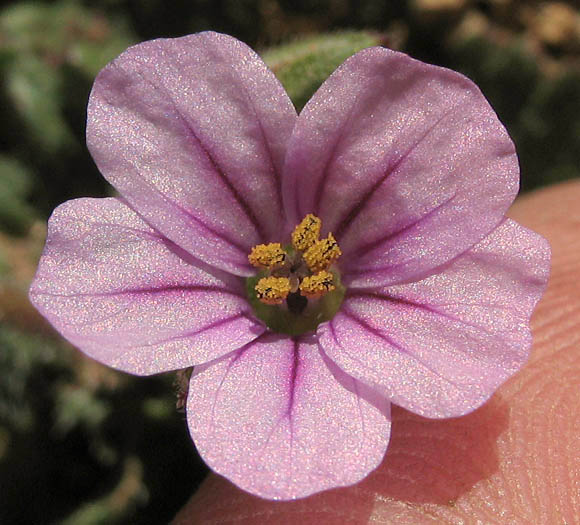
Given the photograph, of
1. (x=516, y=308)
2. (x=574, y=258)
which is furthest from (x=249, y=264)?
(x=574, y=258)

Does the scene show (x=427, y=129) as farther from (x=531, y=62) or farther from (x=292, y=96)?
(x=531, y=62)

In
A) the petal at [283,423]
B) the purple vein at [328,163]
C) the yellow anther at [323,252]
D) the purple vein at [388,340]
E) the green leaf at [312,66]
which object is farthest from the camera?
the green leaf at [312,66]

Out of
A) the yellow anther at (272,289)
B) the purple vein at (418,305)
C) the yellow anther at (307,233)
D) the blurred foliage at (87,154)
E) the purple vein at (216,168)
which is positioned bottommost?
the blurred foliage at (87,154)

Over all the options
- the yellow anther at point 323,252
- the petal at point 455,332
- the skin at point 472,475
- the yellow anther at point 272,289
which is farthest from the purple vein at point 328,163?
the skin at point 472,475

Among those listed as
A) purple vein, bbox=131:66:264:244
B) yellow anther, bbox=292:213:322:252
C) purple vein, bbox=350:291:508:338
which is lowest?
purple vein, bbox=350:291:508:338

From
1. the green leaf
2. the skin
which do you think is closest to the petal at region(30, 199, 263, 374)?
the skin

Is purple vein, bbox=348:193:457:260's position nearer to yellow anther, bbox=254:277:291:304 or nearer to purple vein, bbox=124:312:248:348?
yellow anther, bbox=254:277:291:304

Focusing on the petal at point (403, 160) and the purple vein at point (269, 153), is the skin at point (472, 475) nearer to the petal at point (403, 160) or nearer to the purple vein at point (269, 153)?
the petal at point (403, 160)
